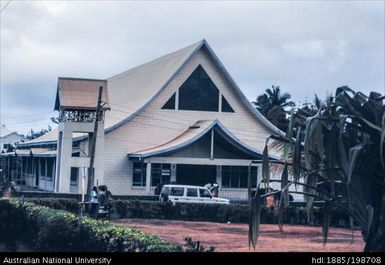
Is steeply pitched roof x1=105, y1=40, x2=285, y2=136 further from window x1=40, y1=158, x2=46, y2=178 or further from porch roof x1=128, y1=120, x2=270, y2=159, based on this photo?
window x1=40, y1=158, x2=46, y2=178

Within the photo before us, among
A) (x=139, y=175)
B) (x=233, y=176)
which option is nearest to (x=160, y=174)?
(x=139, y=175)

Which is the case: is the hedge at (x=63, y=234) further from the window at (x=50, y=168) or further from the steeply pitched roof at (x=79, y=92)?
the window at (x=50, y=168)

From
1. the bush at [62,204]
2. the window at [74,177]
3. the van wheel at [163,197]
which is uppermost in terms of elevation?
the window at [74,177]

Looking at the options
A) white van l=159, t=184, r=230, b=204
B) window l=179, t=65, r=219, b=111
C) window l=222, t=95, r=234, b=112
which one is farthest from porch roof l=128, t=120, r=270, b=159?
white van l=159, t=184, r=230, b=204

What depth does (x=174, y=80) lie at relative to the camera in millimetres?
41062

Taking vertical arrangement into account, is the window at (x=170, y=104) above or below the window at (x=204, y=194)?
above

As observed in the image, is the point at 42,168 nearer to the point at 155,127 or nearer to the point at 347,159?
the point at 155,127

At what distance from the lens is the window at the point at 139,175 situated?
4100cm

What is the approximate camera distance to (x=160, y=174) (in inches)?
1602

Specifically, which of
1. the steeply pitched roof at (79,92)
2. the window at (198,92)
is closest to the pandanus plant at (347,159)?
the steeply pitched roof at (79,92)

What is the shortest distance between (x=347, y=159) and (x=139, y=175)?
31.0 m

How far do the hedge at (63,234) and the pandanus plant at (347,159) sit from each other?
1.80m

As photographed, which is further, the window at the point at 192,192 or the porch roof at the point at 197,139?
the porch roof at the point at 197,139
